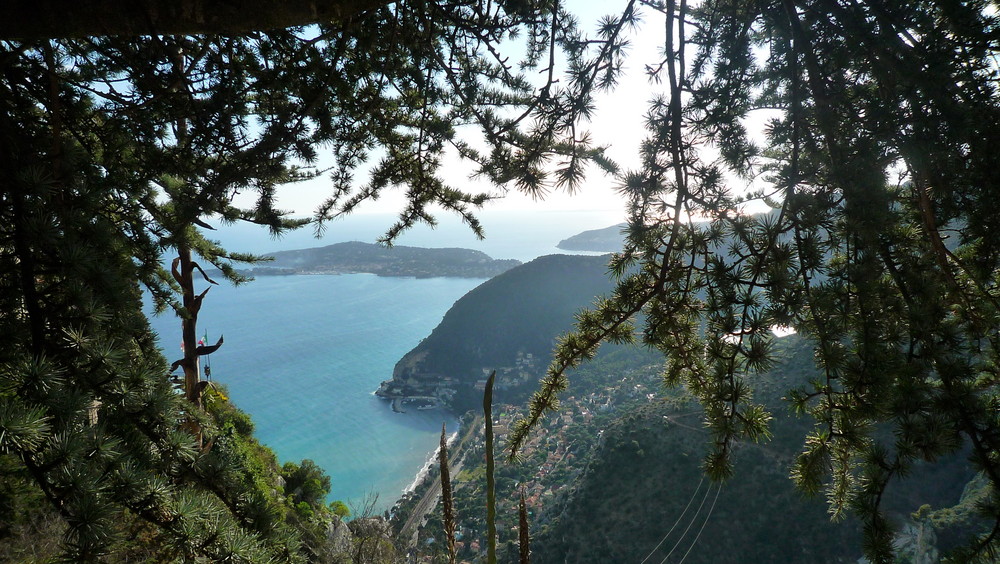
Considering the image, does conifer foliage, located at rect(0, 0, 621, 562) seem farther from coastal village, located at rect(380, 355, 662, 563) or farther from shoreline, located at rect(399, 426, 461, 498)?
shoreline, located at rect(399, 426, 461, 498)

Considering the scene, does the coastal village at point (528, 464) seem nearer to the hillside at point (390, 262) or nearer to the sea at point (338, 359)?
the sea at point (338, 359)

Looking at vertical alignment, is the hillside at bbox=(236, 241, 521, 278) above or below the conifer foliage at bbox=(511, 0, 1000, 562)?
above

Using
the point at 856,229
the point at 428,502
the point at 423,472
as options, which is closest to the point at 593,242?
the point at 423,472

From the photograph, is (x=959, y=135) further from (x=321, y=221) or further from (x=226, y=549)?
(x=321, y=221)

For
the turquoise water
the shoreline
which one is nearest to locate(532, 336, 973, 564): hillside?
the turquoise water

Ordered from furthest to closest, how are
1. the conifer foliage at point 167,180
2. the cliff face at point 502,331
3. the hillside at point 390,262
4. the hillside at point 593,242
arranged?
the hillside at point 390,262
the hillside at point 593,242
the cliff face at point 502,331
the conifer foliage at point 167,180

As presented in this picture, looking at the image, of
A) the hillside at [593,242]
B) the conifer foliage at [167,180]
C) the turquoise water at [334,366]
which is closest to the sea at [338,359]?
the turquoise water at [334,366]

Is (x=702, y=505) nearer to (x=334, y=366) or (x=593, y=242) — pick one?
(x=593, y=242)
